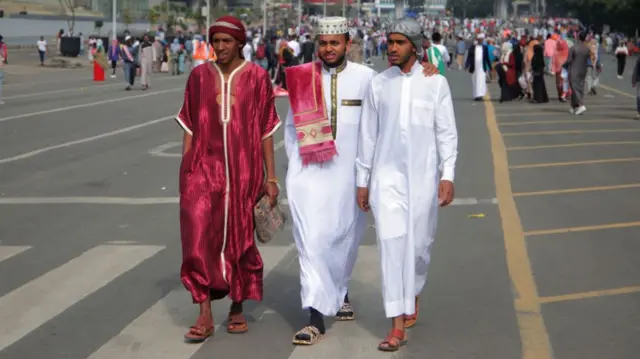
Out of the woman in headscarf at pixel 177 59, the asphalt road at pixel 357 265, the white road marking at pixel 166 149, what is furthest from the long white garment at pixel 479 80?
the woman in headscarf at pixel 177 59

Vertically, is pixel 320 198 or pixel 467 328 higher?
pixel 320 198

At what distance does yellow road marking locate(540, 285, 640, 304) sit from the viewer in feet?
28.7

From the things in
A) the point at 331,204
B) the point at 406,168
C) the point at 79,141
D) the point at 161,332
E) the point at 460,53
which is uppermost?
the point at 406,168

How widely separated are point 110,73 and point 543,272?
42056mm

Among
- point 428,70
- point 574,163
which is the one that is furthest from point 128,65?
point 428,70

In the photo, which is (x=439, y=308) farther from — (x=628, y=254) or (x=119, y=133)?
(x=119, y=133)

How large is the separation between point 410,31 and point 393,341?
177 centimetres

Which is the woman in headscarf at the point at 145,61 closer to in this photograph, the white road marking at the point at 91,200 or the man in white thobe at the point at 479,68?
the man in white thobe at the point at 479,68

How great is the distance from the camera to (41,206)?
13.6m

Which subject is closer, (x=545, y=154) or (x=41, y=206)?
(x=41, y=206)

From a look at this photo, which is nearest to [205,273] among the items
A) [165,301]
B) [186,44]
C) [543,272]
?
[165,301]

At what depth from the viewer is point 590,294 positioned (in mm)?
8961

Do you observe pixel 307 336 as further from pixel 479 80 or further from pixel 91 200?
pixel 479 80

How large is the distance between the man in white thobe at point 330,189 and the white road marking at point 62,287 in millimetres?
1784
